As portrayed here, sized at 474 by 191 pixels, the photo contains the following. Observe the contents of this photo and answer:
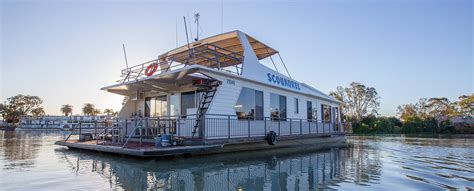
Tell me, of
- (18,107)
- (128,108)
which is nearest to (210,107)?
(128,108)

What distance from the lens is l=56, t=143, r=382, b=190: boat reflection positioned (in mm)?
5738

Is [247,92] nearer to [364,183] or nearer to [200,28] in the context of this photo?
[200,28]

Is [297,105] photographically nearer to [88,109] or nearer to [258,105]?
[258,105]

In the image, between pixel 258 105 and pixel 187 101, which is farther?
pixel 258 105

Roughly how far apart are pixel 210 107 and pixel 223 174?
3117 mm

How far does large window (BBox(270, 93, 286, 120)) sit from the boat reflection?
4076mm

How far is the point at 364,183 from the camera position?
19.9 feet

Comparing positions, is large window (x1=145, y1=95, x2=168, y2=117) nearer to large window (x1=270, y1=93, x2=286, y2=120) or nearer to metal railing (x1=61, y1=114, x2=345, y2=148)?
metal railing (x1=61, y1=114, x2=345, y2=148)

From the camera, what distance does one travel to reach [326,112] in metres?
18.9

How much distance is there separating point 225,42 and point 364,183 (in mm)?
8665

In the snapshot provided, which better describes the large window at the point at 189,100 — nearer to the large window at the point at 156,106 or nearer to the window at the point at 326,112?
the large window at the point at 156,106

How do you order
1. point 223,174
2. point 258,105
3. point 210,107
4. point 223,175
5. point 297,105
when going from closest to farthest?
point 223,175
point 223,174
point 210,107
point 258,105
point 297,105

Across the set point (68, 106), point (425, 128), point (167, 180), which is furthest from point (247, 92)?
point (68, 106)

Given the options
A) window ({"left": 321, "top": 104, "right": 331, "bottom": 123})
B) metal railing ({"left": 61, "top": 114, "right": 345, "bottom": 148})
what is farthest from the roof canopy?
window ({"left": 321, "top": 104, "right": 331, "bottom": 123})
